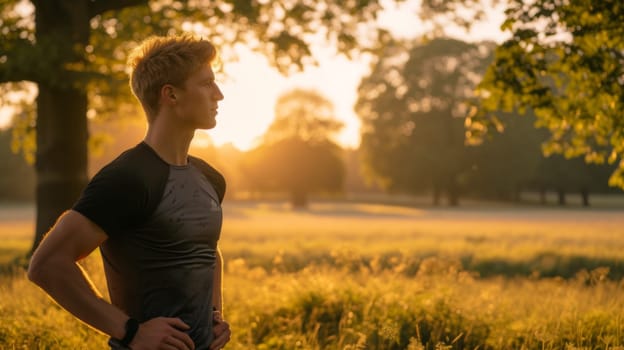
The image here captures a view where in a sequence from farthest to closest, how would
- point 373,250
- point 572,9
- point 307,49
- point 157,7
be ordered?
point 373,250
point 157,7
point 307,49
point 572,9

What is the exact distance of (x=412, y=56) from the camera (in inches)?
2069

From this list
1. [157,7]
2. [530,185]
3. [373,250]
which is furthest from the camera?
[530,185]

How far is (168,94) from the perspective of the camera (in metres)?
2.63

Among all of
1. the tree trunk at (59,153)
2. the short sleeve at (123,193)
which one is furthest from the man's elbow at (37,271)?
the tree trunk at (59,153)

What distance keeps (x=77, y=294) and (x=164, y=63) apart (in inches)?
36.7

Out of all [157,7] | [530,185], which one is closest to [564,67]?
[157,7]

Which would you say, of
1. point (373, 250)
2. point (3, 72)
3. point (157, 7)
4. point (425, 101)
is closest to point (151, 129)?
point (3, 72)

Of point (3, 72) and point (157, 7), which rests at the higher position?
point (157, 7)

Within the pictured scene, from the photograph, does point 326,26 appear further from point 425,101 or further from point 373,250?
point 425,101

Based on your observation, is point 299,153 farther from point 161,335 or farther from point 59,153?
point 161,335

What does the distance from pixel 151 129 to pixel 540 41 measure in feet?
20.3

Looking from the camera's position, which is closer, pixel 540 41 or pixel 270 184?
pixel 540 41

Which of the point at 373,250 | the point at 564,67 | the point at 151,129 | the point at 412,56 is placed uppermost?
the point at 412,56

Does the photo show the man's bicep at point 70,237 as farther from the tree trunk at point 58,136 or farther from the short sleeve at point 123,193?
the tree trunk at point 58,136
